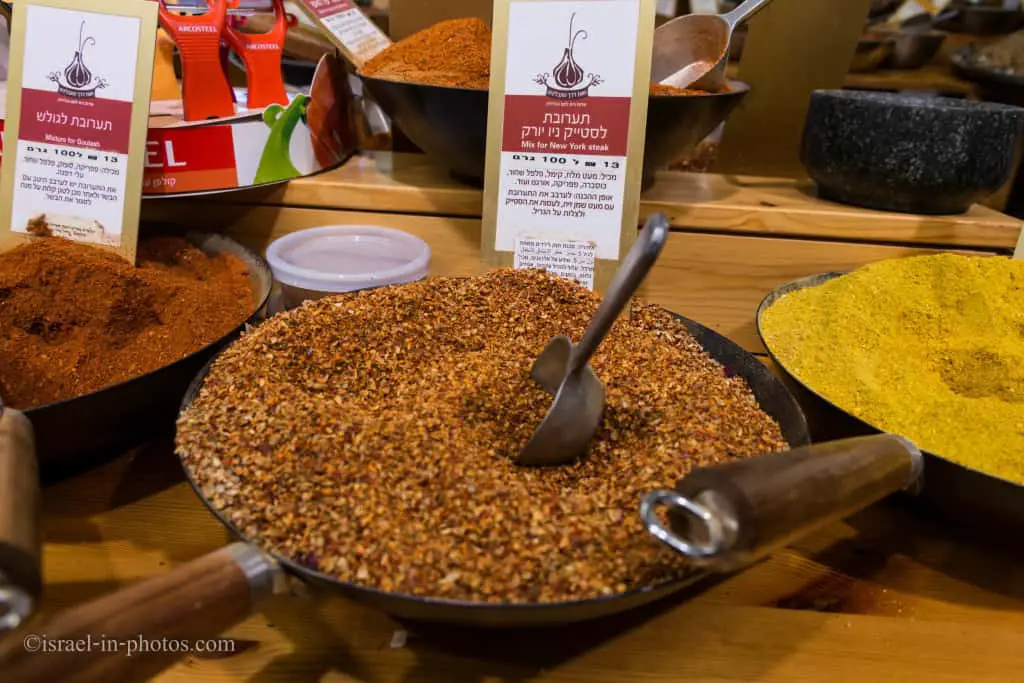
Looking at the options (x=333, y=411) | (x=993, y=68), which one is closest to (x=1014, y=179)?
(x=993, y=68)

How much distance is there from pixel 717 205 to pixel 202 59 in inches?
32.6

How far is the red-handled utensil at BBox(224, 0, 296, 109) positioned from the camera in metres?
1.08

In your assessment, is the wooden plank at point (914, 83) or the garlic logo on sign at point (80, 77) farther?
the wooden plank at point (914, 83)

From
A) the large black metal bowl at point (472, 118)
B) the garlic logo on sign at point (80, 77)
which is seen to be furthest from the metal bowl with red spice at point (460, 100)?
the garlic logo on sign at point (80, 77)

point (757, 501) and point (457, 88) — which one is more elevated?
point (457, 88)

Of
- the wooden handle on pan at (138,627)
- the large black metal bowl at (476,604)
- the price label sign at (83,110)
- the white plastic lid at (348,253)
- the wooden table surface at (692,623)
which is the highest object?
the price label sign at (83,110)

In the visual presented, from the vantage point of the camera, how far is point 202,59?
3.35 ft

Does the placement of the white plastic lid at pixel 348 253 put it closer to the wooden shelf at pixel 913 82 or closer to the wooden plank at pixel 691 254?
the wooden plank at pixel 691 254

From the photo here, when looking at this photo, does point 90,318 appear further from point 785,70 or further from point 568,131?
point 785,70

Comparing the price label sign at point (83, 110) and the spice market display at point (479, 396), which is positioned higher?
the price label sign at point (83, 110)

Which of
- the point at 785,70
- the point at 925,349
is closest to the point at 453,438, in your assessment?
the point at 925,349

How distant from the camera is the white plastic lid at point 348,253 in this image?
97 centimetres

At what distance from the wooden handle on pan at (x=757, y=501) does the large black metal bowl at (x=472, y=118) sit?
56cm

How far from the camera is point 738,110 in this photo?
154 cm
